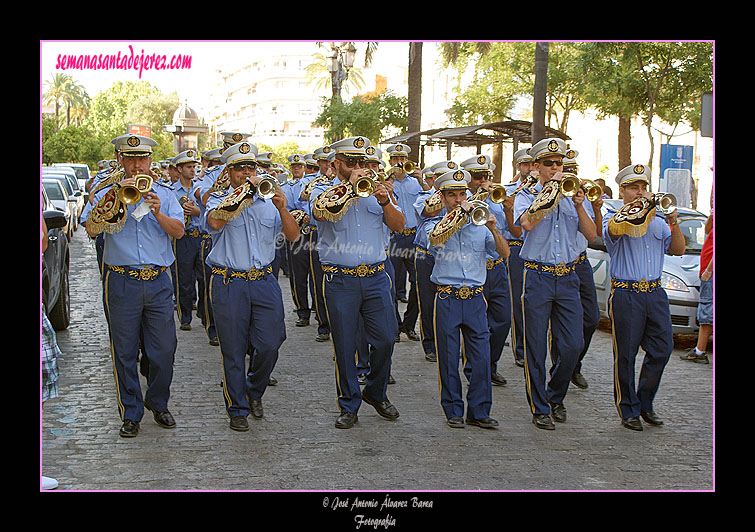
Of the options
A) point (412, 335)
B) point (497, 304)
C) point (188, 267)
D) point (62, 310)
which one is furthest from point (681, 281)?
point (62, 310)

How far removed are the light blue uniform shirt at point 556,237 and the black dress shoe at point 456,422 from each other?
137cm

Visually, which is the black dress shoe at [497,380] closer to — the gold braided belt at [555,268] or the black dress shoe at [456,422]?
the black dress shoe at [456,422]

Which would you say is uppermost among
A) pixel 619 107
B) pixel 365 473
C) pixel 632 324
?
pixel 619 107

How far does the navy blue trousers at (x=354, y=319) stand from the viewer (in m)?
6.66

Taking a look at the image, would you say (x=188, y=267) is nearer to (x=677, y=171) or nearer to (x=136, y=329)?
(x=136, y=329)

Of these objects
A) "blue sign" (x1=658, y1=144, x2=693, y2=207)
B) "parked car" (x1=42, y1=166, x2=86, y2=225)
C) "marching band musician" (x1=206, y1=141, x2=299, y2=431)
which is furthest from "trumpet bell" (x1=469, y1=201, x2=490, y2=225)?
"parked car" (x1=42, y1=166, x2=86, y2=225)

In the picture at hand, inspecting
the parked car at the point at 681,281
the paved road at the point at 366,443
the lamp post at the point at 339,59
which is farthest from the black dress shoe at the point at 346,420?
the lamp post at the point at 339,59

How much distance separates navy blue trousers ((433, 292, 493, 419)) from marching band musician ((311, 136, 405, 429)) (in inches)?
16.0

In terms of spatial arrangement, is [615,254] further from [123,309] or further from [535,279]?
[123,309]

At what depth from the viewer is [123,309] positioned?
20.7ft

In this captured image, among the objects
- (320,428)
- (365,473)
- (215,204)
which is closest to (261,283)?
(215,204)

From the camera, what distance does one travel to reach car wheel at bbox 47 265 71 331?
1014cm

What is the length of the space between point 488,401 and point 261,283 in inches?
77.3

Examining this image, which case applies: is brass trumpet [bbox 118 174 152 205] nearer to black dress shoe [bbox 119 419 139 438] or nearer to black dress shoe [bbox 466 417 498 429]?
black dress shoe [bbox 119 419 139 438]
